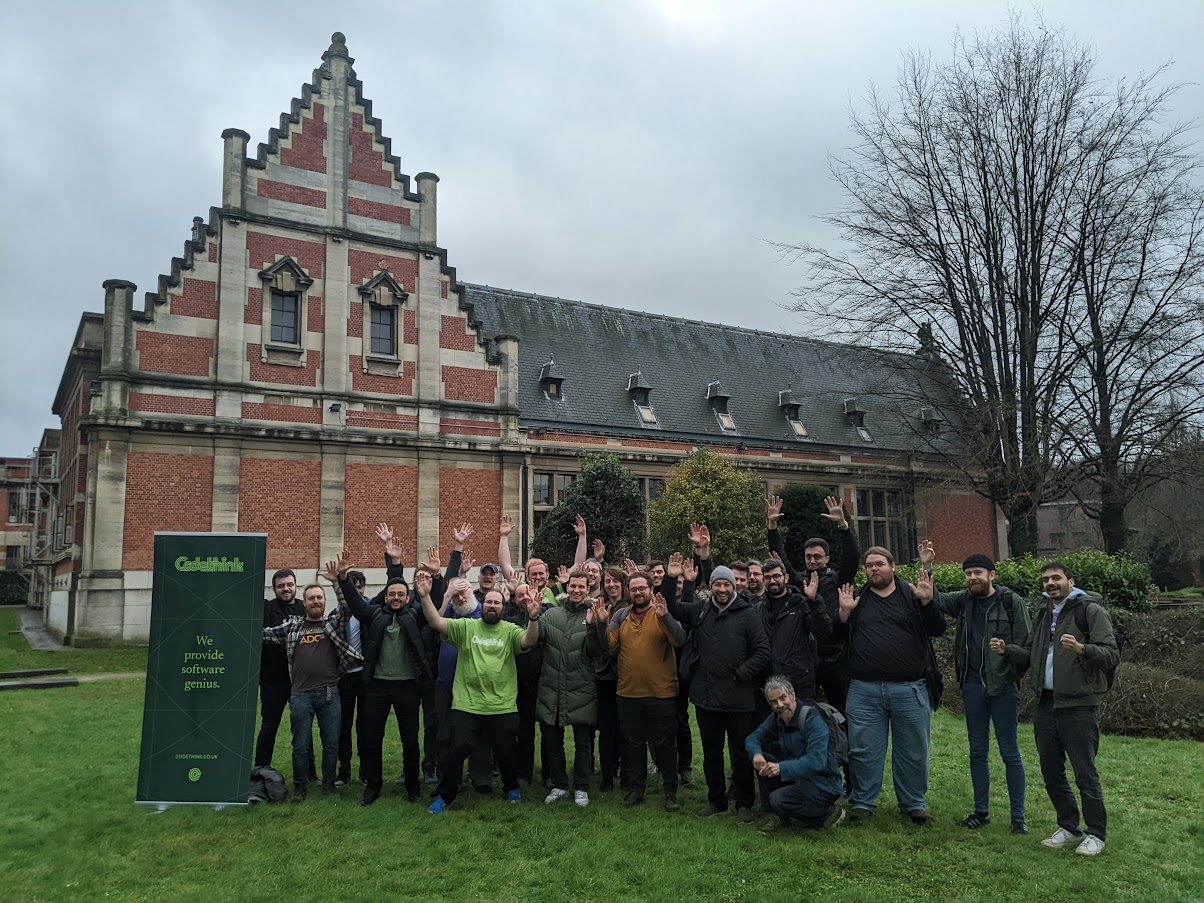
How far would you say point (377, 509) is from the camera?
2306cm

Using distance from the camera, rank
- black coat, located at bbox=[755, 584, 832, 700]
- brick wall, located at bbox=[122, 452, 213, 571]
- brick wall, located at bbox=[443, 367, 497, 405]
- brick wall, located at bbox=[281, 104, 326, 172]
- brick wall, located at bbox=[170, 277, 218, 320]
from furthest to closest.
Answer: brick wall, located at bbox=[443, 367, 497, 405] → brick wall, located at bbox=[281, 104, 326, 172] → brick wall, located at bbox=[170, 277, 218, 320] → brick wall, located at bbox=[122, 452, 213, 571] → black coat, located at bbox=[755, 584, 832, 700]

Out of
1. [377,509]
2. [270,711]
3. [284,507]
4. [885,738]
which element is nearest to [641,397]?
[377,509]

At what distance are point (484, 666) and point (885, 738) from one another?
11.7 ft

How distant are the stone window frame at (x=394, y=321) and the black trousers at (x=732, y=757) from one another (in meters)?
18.1

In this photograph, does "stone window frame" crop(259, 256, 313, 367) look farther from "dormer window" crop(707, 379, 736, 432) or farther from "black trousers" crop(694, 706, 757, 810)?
"black trousers" crop(694, 706, 757, 810)

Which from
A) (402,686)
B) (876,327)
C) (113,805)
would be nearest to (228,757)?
(113,805)

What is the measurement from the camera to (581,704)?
7.76 m

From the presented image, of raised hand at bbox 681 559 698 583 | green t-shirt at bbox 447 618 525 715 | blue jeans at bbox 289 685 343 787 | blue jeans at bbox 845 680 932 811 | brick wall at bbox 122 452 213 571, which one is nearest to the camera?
blue jeans at bbox 845 680 932 811

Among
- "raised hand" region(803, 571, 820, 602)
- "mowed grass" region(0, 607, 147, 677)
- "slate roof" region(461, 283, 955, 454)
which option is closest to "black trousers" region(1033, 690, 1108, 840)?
"raised hand" region(803, 571, 820, 602)

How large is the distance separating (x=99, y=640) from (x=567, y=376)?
1591 centimetres

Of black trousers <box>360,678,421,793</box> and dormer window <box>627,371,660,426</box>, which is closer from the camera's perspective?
black trousers <box>360,678,421,793</box>

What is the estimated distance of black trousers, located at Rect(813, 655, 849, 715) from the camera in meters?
7.84

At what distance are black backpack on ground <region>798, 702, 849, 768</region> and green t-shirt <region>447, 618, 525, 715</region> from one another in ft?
8.65

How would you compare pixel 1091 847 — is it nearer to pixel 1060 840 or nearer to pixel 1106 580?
pixel 1060 840
